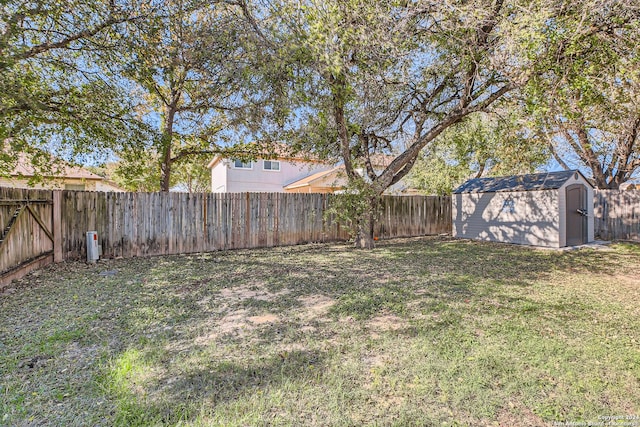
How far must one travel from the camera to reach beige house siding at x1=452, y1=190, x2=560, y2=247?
897 centimetres

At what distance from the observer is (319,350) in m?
2.80

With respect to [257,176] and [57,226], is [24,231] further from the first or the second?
[257,176]

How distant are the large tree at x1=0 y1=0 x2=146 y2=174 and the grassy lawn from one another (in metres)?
3.07

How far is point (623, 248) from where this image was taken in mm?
8859

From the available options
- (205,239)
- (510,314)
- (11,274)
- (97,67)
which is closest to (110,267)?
(11,274)

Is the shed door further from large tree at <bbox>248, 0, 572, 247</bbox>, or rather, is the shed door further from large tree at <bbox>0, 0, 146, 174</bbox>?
large tree at <bbox>0, 0, 146, 174</bbox>

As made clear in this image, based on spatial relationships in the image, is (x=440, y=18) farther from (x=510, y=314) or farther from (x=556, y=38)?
(x=510, y=314)

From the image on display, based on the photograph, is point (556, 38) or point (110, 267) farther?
point (110, 267)

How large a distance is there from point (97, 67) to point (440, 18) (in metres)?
6.81

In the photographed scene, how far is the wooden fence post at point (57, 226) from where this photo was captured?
643cm

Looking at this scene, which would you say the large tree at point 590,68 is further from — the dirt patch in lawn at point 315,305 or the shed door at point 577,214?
the dirt patch in lawn at point 315,305

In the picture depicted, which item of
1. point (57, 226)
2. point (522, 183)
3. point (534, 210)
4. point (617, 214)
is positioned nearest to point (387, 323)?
point (57, 226)

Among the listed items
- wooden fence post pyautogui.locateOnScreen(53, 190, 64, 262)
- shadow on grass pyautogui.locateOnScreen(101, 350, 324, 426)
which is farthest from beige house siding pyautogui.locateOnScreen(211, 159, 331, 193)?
shadow on grass pyautogui.locateOnScreen(101, 350, 324, 426)

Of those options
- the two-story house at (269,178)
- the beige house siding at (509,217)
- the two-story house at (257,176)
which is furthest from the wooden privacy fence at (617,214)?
the two-story house at (257,176)
